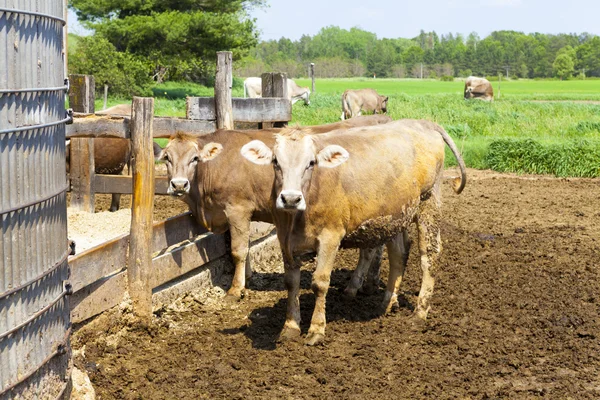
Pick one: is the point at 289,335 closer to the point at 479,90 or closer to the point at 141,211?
the point at 141,211

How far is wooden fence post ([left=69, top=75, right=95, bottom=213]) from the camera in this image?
414 inches

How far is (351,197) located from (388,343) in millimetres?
1303

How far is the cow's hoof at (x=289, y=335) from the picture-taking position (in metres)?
6.69

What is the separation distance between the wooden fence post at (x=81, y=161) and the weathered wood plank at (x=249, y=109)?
2024 millimetres

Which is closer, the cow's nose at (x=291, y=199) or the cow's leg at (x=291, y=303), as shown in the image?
the cow's nose at (x=291, y=199)

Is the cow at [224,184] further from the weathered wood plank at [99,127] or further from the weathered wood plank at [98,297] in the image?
the weathered wood plank at [98,297]

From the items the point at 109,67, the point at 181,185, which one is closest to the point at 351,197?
the point at 181,185

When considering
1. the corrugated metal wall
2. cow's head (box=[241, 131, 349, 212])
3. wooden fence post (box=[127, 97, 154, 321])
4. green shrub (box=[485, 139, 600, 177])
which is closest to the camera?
the corrugated metal wall

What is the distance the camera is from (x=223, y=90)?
8805 millimetres

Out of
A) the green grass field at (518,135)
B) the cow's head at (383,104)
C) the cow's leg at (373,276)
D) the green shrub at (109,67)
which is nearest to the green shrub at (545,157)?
the green grass field at (518,135)

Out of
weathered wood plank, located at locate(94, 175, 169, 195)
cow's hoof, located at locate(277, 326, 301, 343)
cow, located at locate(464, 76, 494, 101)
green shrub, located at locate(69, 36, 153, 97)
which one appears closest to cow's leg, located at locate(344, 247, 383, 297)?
cow's hoof, located at locate(277, 326, 301, 343)

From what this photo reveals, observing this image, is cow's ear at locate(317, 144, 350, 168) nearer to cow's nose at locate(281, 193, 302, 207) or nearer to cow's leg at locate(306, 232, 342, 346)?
cow's leg at locate(306, 232, 342, 346)

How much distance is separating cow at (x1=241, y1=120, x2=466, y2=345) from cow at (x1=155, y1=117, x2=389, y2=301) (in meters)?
0.95

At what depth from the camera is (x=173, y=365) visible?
6.07 metres
